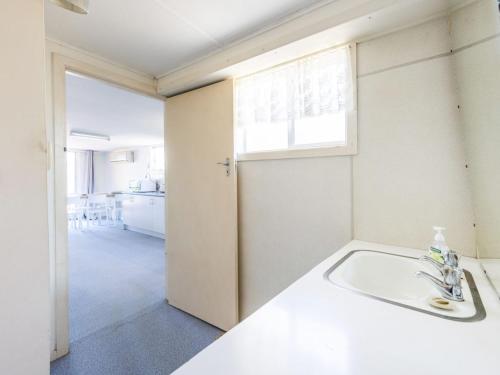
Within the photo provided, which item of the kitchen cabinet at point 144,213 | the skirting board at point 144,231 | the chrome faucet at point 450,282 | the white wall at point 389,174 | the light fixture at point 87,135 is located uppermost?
the light fixture at point 87,135

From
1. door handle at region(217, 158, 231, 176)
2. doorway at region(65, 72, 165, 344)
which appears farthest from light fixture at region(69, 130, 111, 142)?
door handle at region(217, 158, 231, 176)

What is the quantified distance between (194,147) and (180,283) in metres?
1.30

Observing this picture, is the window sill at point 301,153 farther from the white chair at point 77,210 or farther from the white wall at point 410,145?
the white chair at point 77,210

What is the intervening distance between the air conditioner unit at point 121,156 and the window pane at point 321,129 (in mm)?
6424

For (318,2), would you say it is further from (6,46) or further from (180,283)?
(180,283)

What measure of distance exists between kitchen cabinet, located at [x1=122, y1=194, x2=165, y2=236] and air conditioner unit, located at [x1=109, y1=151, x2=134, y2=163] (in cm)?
154

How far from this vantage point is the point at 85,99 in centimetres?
285

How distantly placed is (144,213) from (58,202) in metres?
3.71

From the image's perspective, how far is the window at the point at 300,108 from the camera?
1383mm

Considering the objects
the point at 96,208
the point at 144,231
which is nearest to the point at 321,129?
the point at 144,231

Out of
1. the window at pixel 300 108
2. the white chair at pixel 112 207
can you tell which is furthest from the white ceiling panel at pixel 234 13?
the white chair at pixel 112 207

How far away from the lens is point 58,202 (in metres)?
1.60

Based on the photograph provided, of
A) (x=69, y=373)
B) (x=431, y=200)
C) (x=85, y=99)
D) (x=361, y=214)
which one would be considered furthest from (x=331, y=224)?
(x=85, y=99)

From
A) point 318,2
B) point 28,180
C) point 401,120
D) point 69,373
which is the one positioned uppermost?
point 318,2
